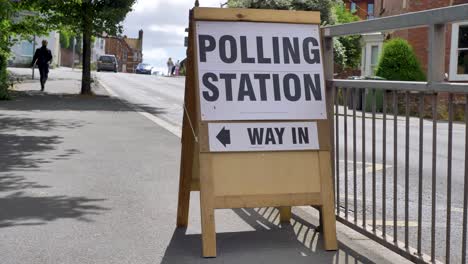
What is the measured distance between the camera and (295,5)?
35.8m

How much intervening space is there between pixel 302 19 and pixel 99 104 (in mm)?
14666

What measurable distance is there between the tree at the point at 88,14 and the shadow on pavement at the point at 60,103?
2.23 metres

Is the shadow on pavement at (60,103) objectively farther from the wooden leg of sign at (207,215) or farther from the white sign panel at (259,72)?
the wooden leg of sign at (207,215)

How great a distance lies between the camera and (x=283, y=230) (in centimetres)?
523

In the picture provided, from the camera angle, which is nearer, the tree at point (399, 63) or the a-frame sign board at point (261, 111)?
the a-frame sign board at point (261, 111)

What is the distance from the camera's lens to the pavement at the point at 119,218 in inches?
178

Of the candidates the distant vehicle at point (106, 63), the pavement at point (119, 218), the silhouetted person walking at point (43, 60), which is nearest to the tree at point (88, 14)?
the silhouetted person walking at point (43, 60)

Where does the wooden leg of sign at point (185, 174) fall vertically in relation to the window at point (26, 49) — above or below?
below

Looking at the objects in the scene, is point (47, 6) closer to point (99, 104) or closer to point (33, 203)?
point (99, 104)

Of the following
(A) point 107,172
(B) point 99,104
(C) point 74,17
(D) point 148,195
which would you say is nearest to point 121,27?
(C) point 74,17

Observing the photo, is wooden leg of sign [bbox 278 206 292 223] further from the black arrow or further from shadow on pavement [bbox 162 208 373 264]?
the black arrow

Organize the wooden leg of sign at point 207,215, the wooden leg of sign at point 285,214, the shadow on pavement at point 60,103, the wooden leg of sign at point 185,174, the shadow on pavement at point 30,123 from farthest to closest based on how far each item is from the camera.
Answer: the shadow on pavement at point 60,103, the shadow on pavement at point 30,123, the wooden leg of sign at point 285,214, the wooden leg of sign at point 185,174, the wooden leg of sign at point 207,215

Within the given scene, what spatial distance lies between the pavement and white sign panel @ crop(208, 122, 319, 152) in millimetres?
723

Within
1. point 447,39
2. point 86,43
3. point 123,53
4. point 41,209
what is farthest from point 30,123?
point 123,53
